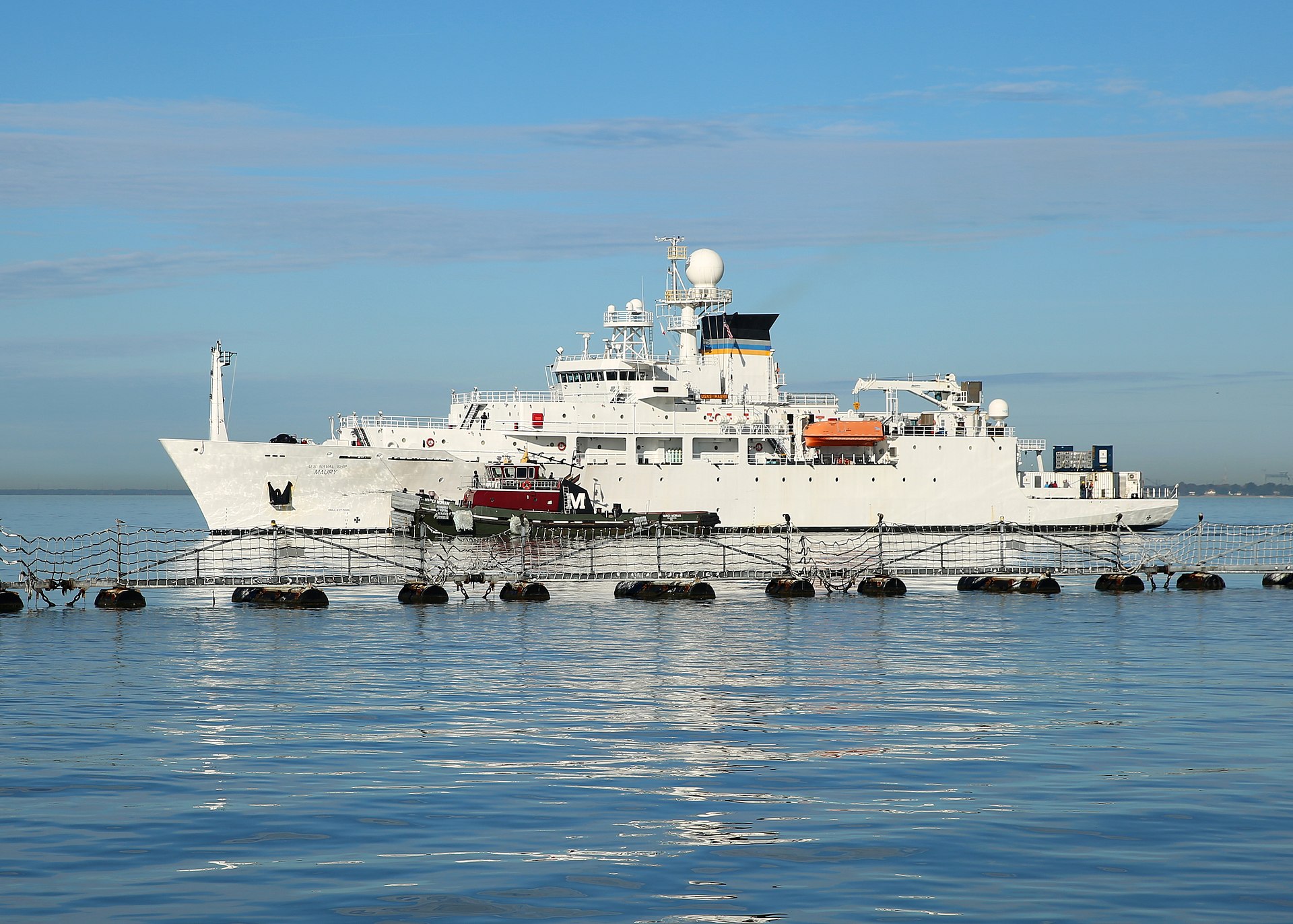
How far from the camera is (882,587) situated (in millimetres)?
40469

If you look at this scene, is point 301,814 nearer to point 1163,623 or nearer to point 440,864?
point 440,864

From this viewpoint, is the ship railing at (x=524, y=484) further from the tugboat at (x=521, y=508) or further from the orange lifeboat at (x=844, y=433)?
the orange lifeboat at (x=844, y=433)

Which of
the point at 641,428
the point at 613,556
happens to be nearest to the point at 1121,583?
the point at 613,556

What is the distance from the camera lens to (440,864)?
11320 millimetres

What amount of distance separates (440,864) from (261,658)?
596 inches

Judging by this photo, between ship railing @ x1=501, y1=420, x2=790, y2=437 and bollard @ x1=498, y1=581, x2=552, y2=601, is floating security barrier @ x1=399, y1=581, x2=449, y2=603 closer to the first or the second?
bollard @ x1=498, y1=581, x2=552, y2=601

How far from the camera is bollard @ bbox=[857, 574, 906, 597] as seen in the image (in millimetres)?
40438

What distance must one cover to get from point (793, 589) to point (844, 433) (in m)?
27.0

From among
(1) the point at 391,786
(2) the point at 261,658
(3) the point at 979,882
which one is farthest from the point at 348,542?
(3) the point at 979,882

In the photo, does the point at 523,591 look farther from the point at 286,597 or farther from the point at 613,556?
the point at 613,556

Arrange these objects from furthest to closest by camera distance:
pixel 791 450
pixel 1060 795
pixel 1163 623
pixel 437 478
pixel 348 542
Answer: pixel 791 450 < pixel 437 478 < pixel 348 542 < pixel 1163 623 < pixel 1060 795

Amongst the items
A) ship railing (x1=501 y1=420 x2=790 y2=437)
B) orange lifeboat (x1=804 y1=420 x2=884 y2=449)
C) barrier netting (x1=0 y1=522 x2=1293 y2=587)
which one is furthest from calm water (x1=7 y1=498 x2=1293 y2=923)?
orange lifeboat (x1=804 y1=420 x2=884 y2=449)

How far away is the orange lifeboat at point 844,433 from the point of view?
65.9 m

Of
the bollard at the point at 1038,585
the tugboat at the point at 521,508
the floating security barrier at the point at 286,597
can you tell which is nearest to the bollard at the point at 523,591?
the floating security barrier at the point at 286,597
